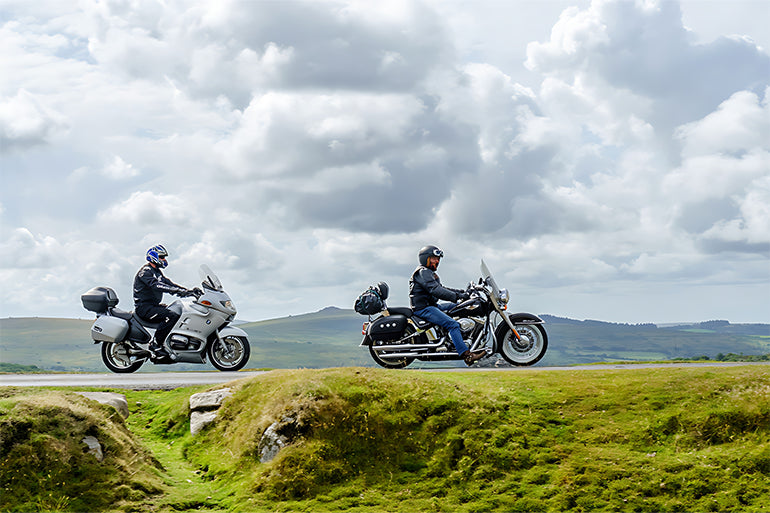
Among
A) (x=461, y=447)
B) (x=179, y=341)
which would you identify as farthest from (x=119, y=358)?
(x=461, y=447)

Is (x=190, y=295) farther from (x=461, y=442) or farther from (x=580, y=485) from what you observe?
(x=580, y=485)

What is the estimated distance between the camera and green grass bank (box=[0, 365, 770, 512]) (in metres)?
9.96

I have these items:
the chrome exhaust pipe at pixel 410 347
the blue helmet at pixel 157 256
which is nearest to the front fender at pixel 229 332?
the blue helmet at pixel 157 256

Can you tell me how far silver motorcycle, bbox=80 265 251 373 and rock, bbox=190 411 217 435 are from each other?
4981 mm

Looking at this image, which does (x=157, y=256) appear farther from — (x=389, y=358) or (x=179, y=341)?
(x=389, y=358)

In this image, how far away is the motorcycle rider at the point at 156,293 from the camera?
18.7m

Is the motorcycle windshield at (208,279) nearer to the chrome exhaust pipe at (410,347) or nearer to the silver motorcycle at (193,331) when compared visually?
the silver motorcycle at (193,331)

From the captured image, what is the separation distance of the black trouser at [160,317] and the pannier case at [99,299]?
119 cm

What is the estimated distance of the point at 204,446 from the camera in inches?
501

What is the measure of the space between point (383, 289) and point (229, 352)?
4.93 m

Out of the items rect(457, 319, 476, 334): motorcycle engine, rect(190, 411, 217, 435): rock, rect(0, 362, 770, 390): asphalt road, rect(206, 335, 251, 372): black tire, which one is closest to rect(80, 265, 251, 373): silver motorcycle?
rect(206, 335, 251, 372): black tire

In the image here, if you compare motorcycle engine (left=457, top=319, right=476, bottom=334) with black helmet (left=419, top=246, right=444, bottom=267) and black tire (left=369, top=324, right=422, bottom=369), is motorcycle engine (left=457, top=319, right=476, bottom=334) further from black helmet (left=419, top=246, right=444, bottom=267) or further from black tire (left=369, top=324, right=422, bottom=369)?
black helmet (left=419, top=246, right=444, bottom=267)

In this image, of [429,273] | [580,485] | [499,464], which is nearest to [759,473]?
[580,485]

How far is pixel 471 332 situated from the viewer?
56.6 ft
